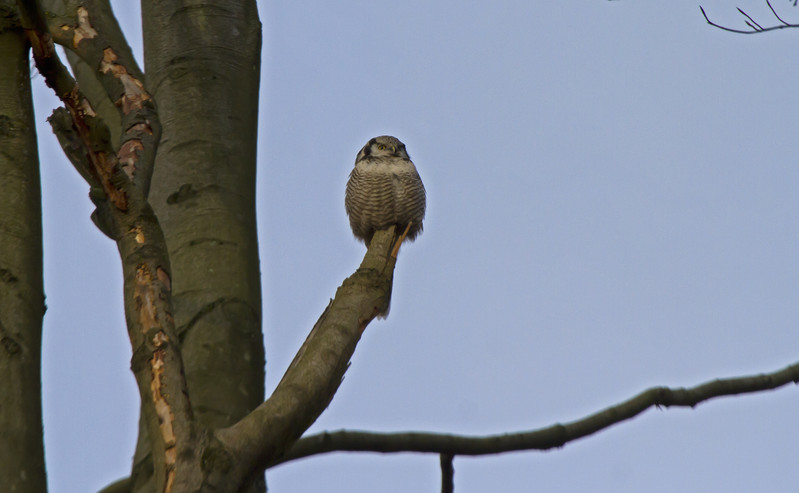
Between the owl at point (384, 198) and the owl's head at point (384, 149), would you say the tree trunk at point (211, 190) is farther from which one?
the owl's head at point (384, 149)

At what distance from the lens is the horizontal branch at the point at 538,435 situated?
365 centimetres

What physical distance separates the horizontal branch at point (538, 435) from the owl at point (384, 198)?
2.11 m

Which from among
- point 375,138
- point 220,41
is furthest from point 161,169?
point 375,138

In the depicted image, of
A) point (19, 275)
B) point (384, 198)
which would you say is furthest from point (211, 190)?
point (384, 198)

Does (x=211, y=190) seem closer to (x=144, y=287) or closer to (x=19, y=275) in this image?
(x=19, y=275)

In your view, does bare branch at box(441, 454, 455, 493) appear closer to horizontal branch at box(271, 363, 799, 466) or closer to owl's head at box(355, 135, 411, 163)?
horizontal branch at box(271, 363, 799, 466)

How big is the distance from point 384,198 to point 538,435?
2.54 m

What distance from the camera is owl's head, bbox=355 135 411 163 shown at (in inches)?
254

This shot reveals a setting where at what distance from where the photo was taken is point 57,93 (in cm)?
257

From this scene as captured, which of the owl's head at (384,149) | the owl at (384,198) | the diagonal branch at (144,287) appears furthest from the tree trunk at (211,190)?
the owl's head at (384,149)

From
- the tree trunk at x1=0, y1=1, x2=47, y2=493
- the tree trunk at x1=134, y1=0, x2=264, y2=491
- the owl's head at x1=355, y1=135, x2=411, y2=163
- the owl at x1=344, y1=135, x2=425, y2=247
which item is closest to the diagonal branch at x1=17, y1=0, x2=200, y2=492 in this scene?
the tree trunk at x1=0, y1=1, x2=47, y2=493

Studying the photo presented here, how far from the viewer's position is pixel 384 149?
648cm

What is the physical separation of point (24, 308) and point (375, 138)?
3.95m

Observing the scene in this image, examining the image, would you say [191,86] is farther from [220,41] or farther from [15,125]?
[15,125]
